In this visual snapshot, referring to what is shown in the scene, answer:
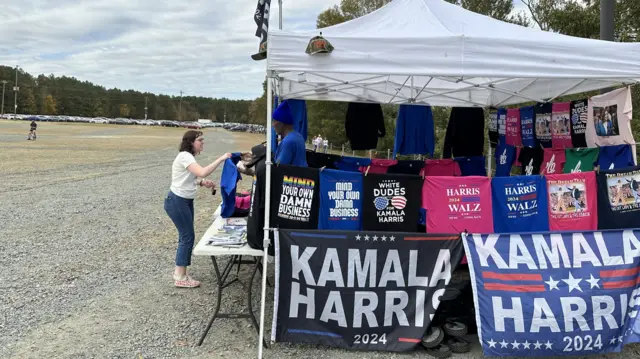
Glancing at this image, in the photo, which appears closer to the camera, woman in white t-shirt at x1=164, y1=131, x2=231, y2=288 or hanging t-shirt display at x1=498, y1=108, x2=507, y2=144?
woman in white t-shirt at x1=164, y1=131, x2=231, y2=288

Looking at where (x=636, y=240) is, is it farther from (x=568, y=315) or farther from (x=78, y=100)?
(x=78, y=100)

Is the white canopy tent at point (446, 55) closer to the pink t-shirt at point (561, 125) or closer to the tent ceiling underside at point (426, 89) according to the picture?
the tent ceiling underside at point (426, 89)

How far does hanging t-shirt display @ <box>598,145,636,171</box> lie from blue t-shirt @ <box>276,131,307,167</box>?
3394 millimetres

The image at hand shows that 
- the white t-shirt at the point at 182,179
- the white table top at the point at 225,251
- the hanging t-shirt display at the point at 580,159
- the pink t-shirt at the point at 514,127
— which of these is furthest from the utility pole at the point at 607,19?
the white t-shirt at the point at 182,179

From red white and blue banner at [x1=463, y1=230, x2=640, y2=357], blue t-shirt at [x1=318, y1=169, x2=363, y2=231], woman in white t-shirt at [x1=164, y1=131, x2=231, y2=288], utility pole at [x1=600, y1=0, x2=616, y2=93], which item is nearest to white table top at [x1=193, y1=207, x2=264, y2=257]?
blue t-shirt at [x1=318, y1=169, x2=363, y2=231]

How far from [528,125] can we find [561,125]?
636mm

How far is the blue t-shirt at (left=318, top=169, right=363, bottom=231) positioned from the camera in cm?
366

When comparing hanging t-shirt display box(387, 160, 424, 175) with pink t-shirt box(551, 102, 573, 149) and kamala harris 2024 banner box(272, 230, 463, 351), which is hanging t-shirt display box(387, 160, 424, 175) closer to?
pink t-shirt box(551, 102, 573, 149)

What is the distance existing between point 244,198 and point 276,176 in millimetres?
1582

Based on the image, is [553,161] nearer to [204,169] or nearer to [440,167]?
[440,167]

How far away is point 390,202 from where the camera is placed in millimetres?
3738

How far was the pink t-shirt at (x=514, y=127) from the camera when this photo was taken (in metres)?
6.17

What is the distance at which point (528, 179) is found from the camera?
3.86 m

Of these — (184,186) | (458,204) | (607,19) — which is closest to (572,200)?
(458,204)
